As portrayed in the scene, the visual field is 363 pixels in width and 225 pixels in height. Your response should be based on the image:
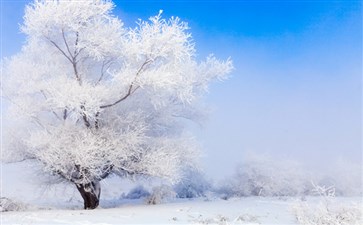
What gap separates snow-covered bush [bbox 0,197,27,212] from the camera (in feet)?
38.2

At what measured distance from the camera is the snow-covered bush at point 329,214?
731 centimetres

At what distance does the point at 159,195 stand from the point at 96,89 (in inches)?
191

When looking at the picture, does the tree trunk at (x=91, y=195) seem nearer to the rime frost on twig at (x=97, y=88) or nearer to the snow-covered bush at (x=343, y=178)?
the rime frost on twig at (x=97, y=88)

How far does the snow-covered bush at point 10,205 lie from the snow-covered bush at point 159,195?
4.36m

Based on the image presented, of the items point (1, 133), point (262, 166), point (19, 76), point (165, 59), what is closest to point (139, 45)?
point (165, 59)

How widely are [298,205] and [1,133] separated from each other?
9.82 metres

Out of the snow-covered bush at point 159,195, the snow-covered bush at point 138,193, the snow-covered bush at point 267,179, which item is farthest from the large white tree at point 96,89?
the snow-covered bush at point 138,193

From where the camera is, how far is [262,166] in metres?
17.7

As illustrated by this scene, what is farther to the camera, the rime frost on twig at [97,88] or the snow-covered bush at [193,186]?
the snow-covered bush at [193,186]

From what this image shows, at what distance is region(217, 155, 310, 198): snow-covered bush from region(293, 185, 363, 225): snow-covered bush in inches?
368

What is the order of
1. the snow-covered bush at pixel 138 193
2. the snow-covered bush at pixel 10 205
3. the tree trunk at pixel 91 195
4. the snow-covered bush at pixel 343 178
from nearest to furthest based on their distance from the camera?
the snow-covered bush at pixel 10 205 < the tree trunk at pixel 91 195 < the snow-covered bush at pixel 343 178 < the snow-covered bush at pixel 138 193

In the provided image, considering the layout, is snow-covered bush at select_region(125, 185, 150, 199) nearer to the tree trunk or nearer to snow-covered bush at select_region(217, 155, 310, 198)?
snow-covered bush at select_region(217, 155, 310, 198)

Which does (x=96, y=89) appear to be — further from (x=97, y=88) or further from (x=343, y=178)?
(x=343, y=178)

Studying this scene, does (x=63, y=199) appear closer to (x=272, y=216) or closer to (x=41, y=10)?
(x=41, y=10)
